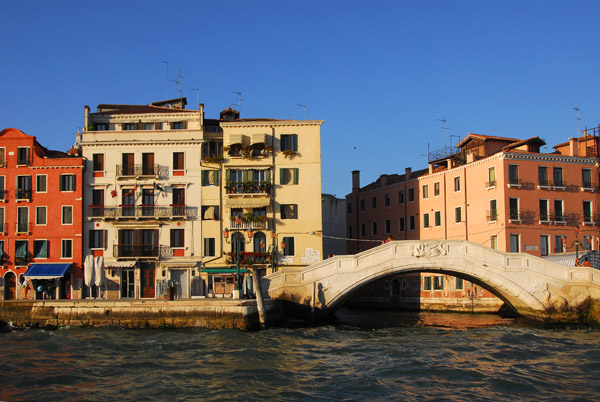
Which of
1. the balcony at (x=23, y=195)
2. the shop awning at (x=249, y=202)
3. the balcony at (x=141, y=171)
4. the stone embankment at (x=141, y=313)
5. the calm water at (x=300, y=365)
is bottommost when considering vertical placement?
the calm water at (x=300, y=365)

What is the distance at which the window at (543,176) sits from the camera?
1644 inches

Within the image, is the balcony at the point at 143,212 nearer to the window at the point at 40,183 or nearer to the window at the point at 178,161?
the window at the point at 178,161

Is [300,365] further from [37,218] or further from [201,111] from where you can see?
[37,218]

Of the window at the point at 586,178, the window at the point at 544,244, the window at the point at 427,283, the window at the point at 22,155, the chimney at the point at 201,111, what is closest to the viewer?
the window at the point at 22,155

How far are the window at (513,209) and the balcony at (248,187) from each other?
15126 mm

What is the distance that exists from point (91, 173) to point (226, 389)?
85.9 ft

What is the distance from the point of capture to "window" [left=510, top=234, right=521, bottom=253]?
4053cm

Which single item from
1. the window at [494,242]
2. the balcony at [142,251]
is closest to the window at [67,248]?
the balcony at [142,251]

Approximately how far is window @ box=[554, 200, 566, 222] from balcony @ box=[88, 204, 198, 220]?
22.9 m

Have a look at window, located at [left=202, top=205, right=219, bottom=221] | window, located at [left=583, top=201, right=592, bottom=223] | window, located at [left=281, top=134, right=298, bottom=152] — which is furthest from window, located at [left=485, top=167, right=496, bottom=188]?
window, located at [left=202, top=205, right=219, bottom=221]

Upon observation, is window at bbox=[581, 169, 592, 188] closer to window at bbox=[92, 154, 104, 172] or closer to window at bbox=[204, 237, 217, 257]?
window at bbox=[204, 237, 217, 257]

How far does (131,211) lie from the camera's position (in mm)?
40750

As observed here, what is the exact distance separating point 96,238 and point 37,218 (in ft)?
12.8

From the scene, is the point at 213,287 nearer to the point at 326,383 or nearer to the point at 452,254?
the point at 452,254
